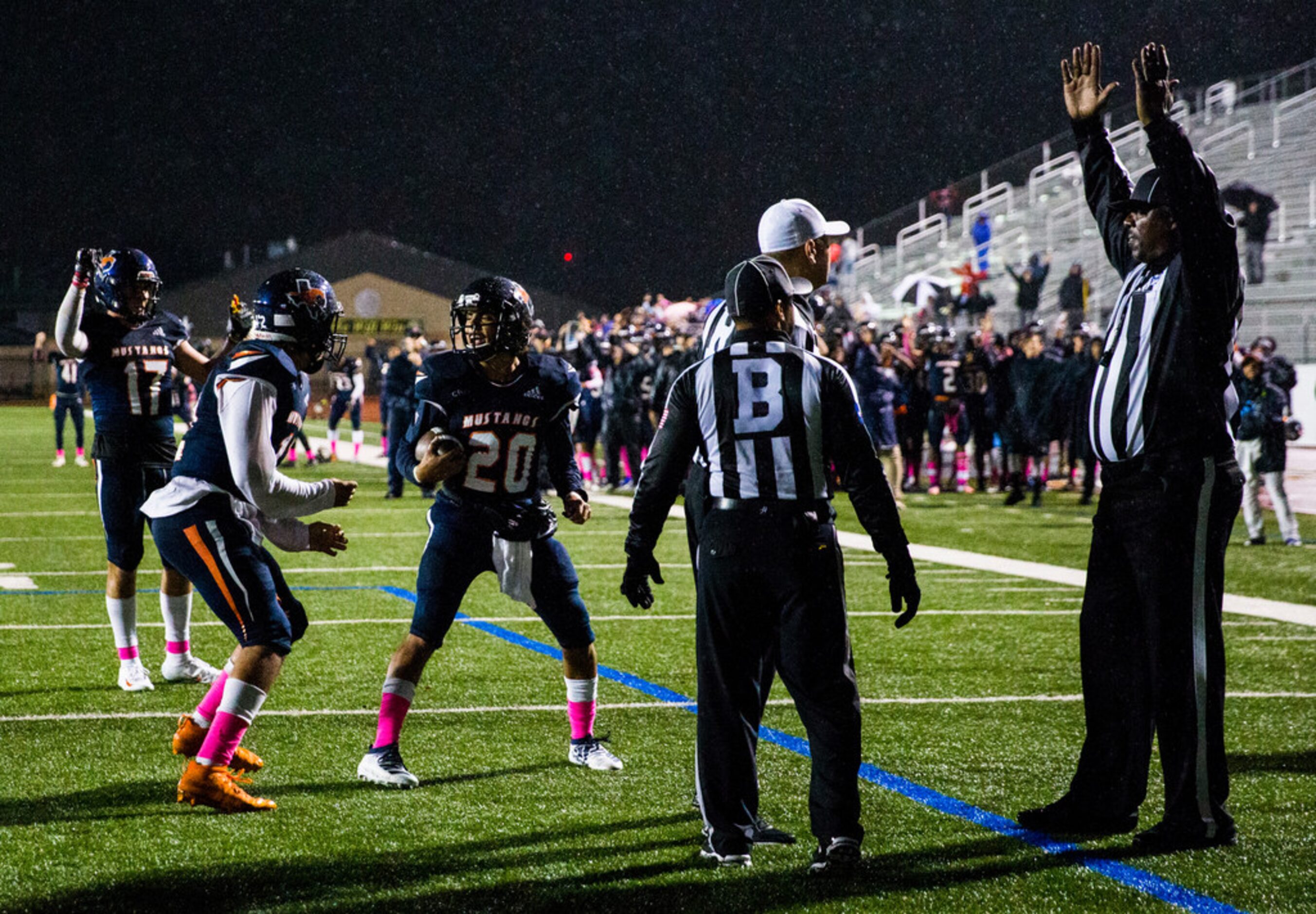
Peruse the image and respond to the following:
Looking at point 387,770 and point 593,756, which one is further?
point 593,756

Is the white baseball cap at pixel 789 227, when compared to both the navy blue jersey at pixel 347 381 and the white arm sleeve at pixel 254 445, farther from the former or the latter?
the navy blue jersey at pixel 347 381

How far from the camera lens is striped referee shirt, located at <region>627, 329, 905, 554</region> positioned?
437 centimetres

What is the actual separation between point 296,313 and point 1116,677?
9.66ft

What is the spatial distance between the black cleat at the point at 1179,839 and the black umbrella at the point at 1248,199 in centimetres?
2642

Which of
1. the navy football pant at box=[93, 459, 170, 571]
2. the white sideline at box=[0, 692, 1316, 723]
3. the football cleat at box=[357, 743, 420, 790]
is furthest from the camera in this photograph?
the navy football pant at box=[93, 459, 170, 571]

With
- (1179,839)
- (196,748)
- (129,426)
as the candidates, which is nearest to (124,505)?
(129,426)

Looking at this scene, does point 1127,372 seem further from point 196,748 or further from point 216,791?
point 196,748

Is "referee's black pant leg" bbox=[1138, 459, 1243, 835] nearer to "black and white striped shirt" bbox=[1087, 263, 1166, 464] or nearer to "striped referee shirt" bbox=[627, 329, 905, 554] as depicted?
"black and white striped shirt" bbox=[1087, 263, 1166, 464]

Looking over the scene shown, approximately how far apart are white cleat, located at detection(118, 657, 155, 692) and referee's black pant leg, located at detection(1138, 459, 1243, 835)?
15.3ft

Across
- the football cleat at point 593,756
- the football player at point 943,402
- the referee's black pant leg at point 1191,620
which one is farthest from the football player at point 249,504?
the football player at point 943,402

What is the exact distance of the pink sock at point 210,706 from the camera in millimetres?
5699

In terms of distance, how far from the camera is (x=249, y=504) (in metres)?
5.40

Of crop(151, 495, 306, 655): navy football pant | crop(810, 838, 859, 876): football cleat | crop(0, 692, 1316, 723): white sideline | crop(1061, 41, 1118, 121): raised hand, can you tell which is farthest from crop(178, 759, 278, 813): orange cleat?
crop(1061, 41, 1118, 121): raised hand

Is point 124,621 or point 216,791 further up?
point 124,621
